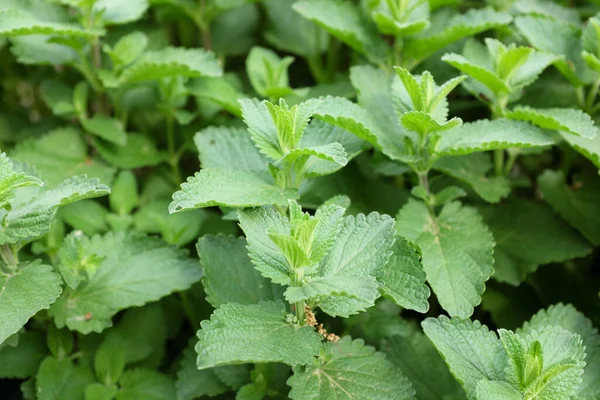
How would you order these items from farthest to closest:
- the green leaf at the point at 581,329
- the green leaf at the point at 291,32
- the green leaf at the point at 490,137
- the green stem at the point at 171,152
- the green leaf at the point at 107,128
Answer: the green leaf at the point at 291,32
the green stem at the point at 171,152
the green leaf at the point at 107,128
the green leaf at the point at 490,137
the green leaf at the point at 581,329

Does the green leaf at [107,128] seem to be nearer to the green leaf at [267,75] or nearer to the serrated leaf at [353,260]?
the green leaf at [267,75]

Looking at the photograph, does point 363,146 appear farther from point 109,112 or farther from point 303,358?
point 109,112

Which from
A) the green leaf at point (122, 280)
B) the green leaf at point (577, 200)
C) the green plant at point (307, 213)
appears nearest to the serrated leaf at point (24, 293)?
the green plant at point (307, 213)

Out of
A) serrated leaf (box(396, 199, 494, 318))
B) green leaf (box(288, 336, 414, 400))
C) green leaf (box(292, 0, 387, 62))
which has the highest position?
green leaf (box(292, 0, 387, 62))

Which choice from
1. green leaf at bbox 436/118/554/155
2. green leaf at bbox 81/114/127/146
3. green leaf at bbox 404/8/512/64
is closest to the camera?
green leaf at bbox 436/118/554/155

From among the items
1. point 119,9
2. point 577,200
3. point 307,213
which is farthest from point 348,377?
point 119,9

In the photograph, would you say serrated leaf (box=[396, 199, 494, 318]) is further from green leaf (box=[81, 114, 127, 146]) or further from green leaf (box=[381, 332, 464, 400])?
green leaf (box=[81, 114, 127, 146])

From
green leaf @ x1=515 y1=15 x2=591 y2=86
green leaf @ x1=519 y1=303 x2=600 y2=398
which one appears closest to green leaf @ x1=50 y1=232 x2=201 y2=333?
green leaf @ x1=519 y1=303 x2=600 y2=398
